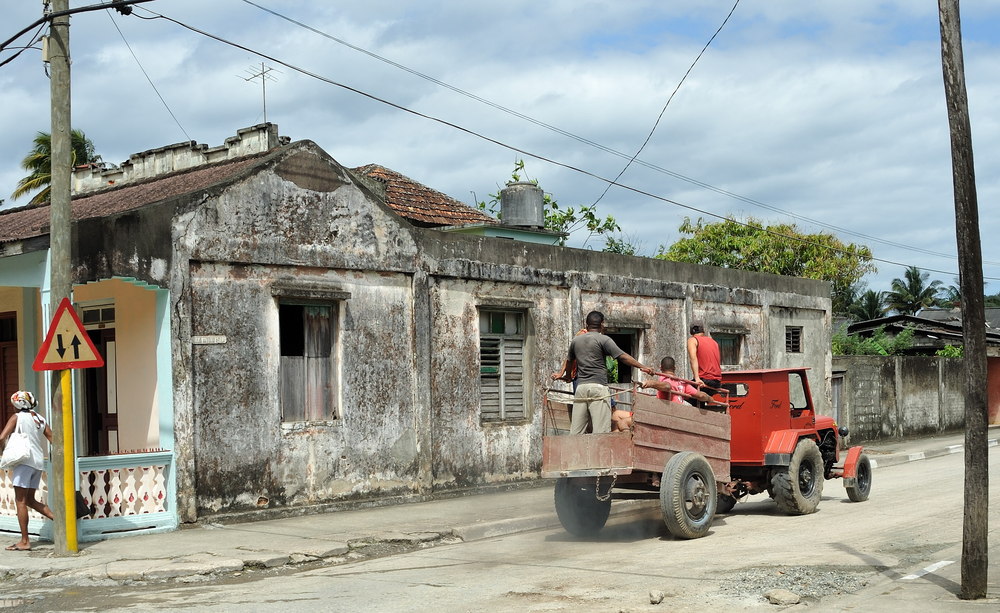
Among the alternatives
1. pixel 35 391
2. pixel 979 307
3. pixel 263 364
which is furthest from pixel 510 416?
pixel 979 307

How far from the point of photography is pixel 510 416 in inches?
656

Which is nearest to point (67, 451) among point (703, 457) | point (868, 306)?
point (703, 457)

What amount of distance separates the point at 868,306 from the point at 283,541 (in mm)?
65764

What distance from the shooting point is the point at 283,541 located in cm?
1095

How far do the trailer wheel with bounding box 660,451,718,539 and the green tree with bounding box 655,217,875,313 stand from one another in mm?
31104

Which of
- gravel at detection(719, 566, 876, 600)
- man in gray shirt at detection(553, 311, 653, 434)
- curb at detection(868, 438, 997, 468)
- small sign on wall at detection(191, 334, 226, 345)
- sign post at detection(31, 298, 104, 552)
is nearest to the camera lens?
gravel at detection(719, 566, 876, 600)

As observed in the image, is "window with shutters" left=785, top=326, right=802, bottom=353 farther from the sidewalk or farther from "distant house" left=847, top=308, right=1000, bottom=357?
"distant house" left=847, top=308, right=1000, bottom=357

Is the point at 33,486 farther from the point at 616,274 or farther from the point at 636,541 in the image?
the point at 616,274

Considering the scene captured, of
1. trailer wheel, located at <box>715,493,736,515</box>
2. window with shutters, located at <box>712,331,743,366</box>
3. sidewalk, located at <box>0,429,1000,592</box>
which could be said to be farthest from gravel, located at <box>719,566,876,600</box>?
window with shutters, located at <box>712,331,743,366</box>

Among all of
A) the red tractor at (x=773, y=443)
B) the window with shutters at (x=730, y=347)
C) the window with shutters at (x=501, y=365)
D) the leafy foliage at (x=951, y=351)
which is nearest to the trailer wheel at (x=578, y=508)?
the red tractor at (x=773, y=443)

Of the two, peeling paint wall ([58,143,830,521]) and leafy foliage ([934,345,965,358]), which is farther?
leafy foliage ([934,345,965,358])

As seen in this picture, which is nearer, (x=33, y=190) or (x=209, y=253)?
(x=209, y=253)

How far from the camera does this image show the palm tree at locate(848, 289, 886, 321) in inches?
2776

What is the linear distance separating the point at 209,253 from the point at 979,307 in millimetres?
8451
